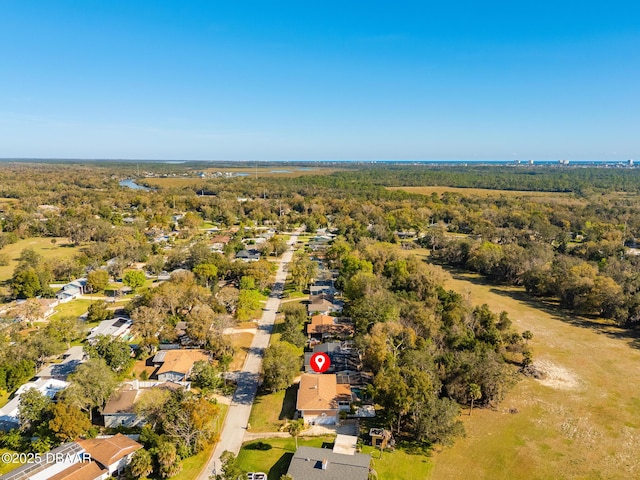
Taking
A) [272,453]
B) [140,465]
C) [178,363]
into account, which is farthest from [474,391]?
[178,363]

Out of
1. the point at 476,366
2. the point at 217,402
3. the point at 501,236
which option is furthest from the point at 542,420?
the point at 501,236

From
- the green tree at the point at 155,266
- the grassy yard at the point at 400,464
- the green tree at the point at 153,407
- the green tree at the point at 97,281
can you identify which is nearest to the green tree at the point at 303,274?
the green tree at the point at 155,266

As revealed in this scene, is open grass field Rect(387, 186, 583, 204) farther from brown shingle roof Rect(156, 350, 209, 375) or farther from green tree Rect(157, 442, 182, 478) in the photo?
green tree Rect(157, 442, 182, 478)

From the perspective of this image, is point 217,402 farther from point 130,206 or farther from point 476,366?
point 130,206

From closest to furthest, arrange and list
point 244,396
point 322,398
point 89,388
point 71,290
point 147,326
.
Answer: point 89,388
point 322,398
point 244,396
point 147,326
point 71,290

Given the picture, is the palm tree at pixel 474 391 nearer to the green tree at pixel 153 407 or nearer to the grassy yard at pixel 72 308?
the green tree at pixel 153 407

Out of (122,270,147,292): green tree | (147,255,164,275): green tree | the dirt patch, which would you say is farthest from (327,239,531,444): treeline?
(147,255,164,275): green tree

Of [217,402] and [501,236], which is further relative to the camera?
[501,236]

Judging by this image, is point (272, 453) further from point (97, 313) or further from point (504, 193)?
point (504, 193)
